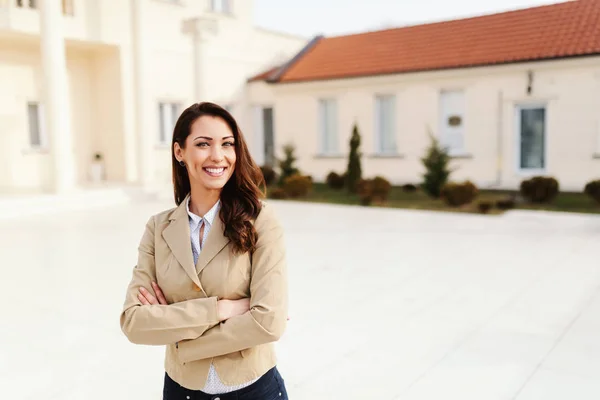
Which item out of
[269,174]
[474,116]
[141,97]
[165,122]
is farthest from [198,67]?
[474,116]

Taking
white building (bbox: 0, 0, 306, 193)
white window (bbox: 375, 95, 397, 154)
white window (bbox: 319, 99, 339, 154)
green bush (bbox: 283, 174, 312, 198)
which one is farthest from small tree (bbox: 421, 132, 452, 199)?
white building (bbox: 0, 0, 306, 193)

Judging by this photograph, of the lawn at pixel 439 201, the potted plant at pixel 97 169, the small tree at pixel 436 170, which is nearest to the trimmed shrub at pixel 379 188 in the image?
the lawn at pixel 439 201

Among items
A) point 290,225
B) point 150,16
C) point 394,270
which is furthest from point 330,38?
point 394,270

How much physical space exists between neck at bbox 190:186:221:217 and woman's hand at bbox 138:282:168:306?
35 centimetres

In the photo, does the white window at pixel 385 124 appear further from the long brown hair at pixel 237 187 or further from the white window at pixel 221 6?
the long brown hair at pixel 237 187

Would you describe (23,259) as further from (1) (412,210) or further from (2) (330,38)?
(2) (330,38)

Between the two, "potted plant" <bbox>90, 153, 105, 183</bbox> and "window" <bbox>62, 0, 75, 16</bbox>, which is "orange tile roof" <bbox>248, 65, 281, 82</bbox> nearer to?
"potted plant" <bbox>90, 153, 105, 183</bbox>

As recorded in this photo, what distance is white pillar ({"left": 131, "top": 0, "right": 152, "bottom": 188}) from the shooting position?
1688 cm

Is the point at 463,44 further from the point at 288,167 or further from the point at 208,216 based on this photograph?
the point at 208,216

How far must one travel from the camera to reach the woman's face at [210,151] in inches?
83.7

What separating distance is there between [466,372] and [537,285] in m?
3.11

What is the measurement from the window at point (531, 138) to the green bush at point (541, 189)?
2505mm

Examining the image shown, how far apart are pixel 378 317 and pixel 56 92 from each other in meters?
12.3

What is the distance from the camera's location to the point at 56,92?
14852 mm
